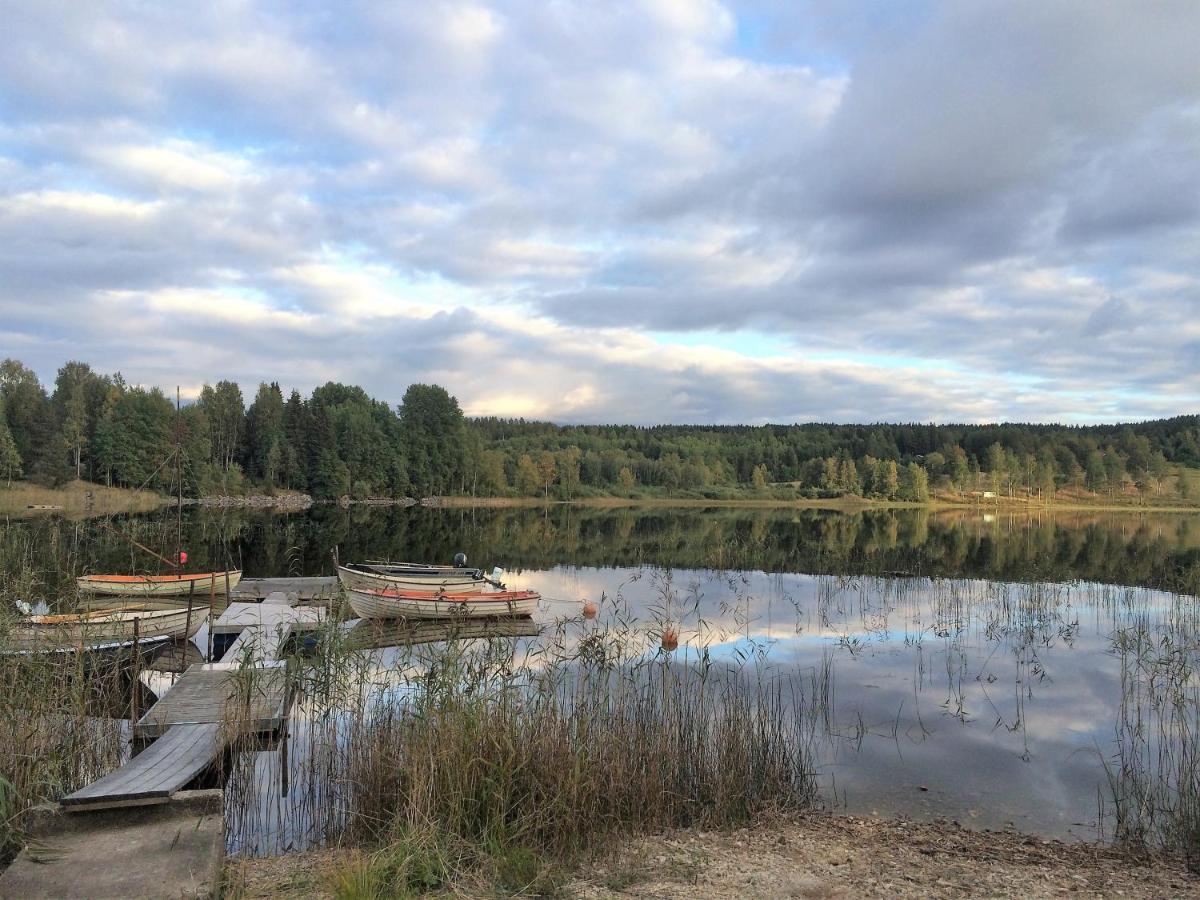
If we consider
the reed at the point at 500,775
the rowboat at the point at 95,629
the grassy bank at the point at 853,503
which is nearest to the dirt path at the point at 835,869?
the reed at the point at 500,775

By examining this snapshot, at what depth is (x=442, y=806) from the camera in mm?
7312

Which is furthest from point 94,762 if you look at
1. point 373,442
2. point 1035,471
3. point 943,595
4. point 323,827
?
point 1035,471

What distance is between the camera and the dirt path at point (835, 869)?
6473 mm

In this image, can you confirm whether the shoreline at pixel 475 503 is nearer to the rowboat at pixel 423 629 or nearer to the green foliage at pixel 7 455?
the green foliage at pixel 7 455

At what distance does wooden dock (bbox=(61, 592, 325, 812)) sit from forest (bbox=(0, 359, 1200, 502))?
52.8 meters

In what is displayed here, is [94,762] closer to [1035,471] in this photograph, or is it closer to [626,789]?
[626,789]

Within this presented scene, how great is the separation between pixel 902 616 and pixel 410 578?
15730mm

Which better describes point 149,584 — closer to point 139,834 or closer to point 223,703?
point 223,703

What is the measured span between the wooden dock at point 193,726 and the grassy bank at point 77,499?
186ft

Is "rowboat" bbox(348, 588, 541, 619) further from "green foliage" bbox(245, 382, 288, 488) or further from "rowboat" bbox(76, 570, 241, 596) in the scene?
"green foliage" bbox(245, 382, 288, 488)

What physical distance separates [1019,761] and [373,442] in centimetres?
9713

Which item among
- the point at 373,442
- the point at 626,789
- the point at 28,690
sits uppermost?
the point at 373,442

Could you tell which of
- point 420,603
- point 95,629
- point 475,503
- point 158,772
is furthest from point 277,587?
point 475,503

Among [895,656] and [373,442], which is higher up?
[373,442]
